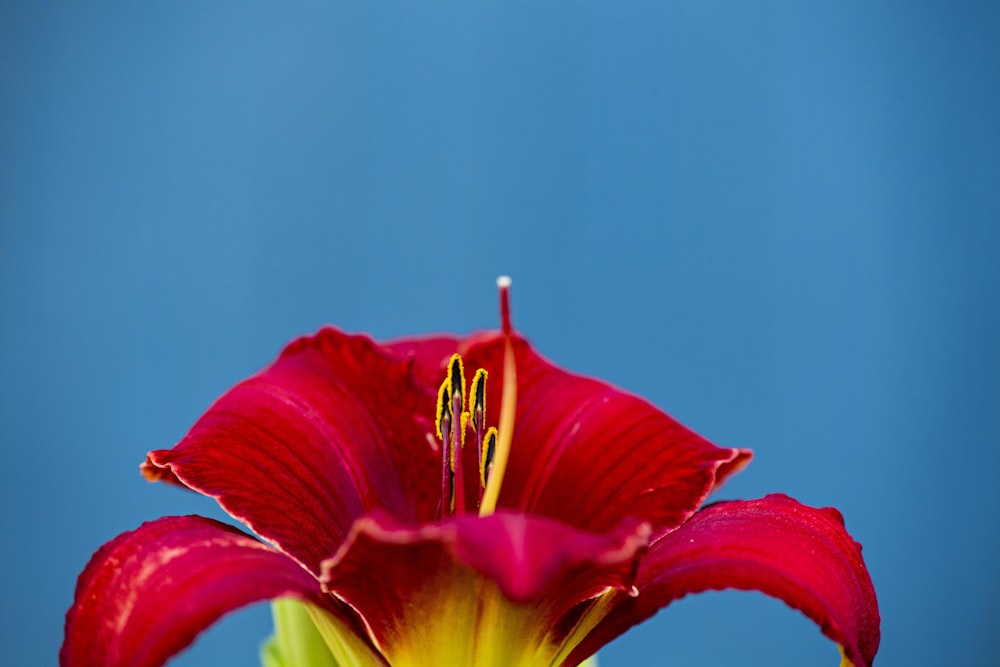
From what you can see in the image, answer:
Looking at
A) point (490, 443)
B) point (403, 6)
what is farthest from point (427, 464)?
point (403, 6)

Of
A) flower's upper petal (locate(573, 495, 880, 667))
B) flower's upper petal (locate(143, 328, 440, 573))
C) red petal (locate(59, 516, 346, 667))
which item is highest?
flower's upper petal (locate(143, 328, 440, 573))

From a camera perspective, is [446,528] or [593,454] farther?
[593,454]

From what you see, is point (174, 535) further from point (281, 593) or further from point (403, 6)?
point (403, 6)

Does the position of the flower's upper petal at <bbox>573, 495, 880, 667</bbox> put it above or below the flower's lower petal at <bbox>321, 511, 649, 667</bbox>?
above
